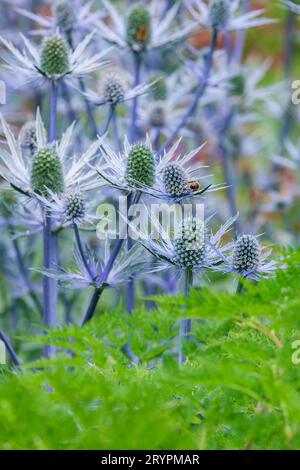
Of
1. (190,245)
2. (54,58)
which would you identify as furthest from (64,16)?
(190,245)

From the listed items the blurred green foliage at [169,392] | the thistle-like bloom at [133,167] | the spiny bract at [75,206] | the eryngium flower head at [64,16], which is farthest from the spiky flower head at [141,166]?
the eryngium flower head at [64,16]

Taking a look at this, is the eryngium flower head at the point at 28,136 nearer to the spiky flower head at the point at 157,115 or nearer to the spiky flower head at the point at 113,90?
the spiky flower head at the point at 113,90

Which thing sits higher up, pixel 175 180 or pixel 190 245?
pixel 175 180

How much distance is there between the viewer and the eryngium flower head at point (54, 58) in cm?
157

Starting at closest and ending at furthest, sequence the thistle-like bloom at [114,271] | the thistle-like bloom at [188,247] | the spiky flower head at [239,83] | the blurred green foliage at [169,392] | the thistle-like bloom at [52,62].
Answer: the blurred green foliage at [169,392], the thistle-like bloom at [188,247], the thistle-like bloom at [114,271], the thistle-like bloom at [52,62], the spiky flower head at [239,83]

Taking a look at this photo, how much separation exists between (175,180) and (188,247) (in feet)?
0.50

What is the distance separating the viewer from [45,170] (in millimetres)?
1387

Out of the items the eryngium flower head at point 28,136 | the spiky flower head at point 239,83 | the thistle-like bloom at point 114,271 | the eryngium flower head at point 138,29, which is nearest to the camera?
the thistle-like bloom at point 114,271

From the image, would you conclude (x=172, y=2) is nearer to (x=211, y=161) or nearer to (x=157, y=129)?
(x=157, y=129)

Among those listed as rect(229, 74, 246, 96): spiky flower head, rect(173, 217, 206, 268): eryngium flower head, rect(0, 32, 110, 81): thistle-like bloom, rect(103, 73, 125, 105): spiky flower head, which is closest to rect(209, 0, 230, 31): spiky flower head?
rect(103, 73, 125, 105): spiky flower head

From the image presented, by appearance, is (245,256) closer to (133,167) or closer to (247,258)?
(247,258)

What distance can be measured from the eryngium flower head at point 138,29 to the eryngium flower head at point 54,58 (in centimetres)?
40

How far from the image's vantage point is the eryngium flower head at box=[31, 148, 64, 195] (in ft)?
4.53

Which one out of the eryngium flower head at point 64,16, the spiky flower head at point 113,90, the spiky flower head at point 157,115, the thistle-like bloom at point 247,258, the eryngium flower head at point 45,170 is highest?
the eryngium flower head at point 64,16
